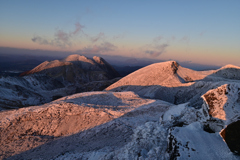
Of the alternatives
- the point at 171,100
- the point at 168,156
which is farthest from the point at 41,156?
the point at 171,100

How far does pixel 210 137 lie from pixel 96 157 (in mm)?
5793

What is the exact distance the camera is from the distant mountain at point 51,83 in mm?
37994

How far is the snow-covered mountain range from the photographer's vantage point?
19.0ft

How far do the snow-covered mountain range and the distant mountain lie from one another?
25.8m

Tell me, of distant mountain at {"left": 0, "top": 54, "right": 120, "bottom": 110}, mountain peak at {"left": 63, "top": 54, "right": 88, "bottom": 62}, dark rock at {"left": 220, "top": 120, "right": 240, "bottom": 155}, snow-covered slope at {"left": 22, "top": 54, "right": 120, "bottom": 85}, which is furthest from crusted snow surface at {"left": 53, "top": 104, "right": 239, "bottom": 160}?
mountain peak at {"left": 63, "top": 54, "right": 88, "bottom": 62}

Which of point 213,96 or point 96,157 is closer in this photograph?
point 96,157

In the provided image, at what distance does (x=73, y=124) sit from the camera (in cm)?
1353

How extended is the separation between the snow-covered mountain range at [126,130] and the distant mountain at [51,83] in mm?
25803

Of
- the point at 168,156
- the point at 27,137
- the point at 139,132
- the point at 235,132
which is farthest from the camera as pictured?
the point at 27,137

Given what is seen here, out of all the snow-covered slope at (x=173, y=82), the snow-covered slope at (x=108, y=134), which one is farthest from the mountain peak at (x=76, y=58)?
the snow-covered slope at (x=108, y=134)

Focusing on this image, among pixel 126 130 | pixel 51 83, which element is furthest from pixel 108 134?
pixel 51 83

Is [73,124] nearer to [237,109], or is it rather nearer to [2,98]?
[237,109]

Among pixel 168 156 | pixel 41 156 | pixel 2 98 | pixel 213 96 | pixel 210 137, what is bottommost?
pixel 2 98

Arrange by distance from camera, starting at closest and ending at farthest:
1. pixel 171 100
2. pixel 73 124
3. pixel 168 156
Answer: pixel 168 156 → pixel 73 124 → pixel 171 100
